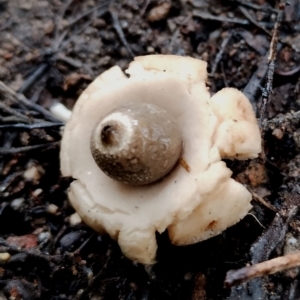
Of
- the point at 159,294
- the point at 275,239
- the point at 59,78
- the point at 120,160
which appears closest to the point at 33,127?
the point at 59,78

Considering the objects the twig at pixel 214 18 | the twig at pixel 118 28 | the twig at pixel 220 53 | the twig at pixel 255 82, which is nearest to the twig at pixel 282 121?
the twig at pixel 255 82

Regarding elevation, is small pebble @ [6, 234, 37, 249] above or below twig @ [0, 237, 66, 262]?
below

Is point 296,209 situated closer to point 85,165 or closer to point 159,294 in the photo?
point 159,294

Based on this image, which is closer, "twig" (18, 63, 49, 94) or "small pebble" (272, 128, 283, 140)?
"small pebble" (272, 128, 283, 140)

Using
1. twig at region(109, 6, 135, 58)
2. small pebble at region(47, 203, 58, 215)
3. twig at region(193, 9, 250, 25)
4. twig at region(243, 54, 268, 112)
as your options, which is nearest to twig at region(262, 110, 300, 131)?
twig at region(243, 54, 268, 112)

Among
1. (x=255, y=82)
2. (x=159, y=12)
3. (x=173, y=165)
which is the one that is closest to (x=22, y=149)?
(x=173, y=165)

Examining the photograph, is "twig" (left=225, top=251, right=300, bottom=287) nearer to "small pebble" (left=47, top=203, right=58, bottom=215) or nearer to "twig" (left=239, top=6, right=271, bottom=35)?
"small pebble" (left=47, top=203, right=58, bottom=215)

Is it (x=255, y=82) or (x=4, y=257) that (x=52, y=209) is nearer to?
(x=4, y=257)
